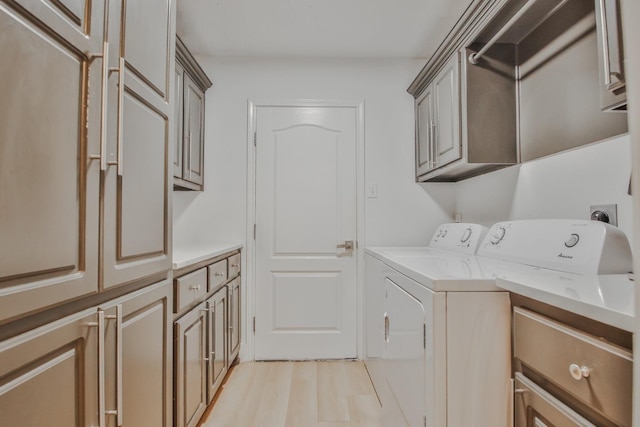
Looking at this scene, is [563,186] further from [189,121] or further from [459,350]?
[189,121]

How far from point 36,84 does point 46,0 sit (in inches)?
6.7

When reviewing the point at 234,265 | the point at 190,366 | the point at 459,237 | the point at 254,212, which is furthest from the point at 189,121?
the point at 459,237

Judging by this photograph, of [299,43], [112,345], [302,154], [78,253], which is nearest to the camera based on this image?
[78,253]

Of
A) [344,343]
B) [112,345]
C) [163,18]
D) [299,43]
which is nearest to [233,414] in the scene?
[344,343]

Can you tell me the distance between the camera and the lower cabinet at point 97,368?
24.0 inches

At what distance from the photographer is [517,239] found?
1.49 meters

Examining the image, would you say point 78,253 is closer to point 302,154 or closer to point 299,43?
point 302,154

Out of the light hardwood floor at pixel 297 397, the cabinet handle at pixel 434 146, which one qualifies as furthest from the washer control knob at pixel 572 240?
the light hardwood floor at pixel 297 397

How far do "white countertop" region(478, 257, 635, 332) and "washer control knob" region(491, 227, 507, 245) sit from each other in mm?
442

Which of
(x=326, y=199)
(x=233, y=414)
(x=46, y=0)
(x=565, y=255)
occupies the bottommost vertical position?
(x=233, y=414)

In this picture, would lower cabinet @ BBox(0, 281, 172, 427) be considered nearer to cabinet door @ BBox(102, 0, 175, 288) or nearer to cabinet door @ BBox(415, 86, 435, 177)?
cabinet door @ BBox(102, 0, 175, 288)

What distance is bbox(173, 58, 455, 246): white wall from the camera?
2.56 meters

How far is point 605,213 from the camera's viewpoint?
125 cm

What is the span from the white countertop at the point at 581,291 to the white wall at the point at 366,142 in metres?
1.44
